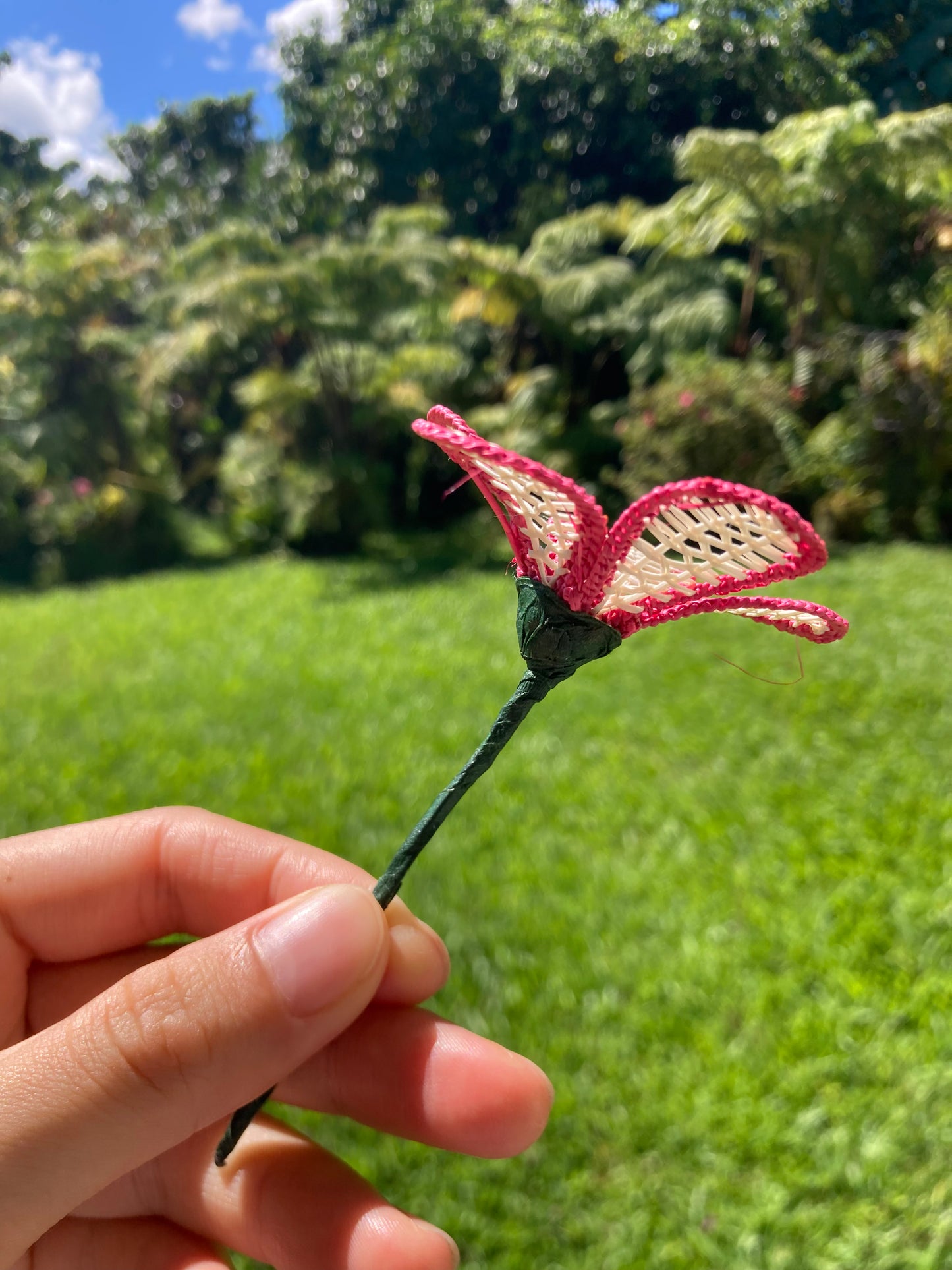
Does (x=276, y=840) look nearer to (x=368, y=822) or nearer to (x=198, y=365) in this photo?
(x=368, y=822)

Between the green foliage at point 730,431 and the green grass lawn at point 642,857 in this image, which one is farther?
the green foliage at point 730,431

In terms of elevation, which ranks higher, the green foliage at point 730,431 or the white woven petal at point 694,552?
the green foliage at point 730,431

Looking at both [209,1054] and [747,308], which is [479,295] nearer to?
[747,308]

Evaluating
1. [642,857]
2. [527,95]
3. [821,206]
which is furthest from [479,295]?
[642,857]

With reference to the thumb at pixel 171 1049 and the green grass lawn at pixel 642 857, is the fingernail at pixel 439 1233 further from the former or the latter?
the green grass lawn at pixel 642 857

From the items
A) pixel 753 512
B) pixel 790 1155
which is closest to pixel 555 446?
pixel 790 1155

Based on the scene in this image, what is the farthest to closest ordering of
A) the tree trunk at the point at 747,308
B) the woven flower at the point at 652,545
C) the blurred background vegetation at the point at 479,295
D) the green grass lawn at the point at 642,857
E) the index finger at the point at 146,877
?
the tree trunk at the point at 747,308 → the blurred background vegetation at the point at 479,295 → the green grass lawn at the point at 642,857 → the index finger at the point at 146,877 → the woven flower at the point at 652,545

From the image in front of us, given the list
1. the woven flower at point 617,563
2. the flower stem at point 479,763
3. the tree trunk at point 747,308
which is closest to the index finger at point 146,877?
the flower stem at point 479,763

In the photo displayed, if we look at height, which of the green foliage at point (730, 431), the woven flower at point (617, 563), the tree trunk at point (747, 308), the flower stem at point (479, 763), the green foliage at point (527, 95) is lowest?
the flower stem at point (479, 763)

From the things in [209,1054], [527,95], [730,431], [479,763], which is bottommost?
[209,1054]

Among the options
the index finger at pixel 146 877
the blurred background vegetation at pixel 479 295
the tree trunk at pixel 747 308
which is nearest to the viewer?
the index finger at pixel 146 877
